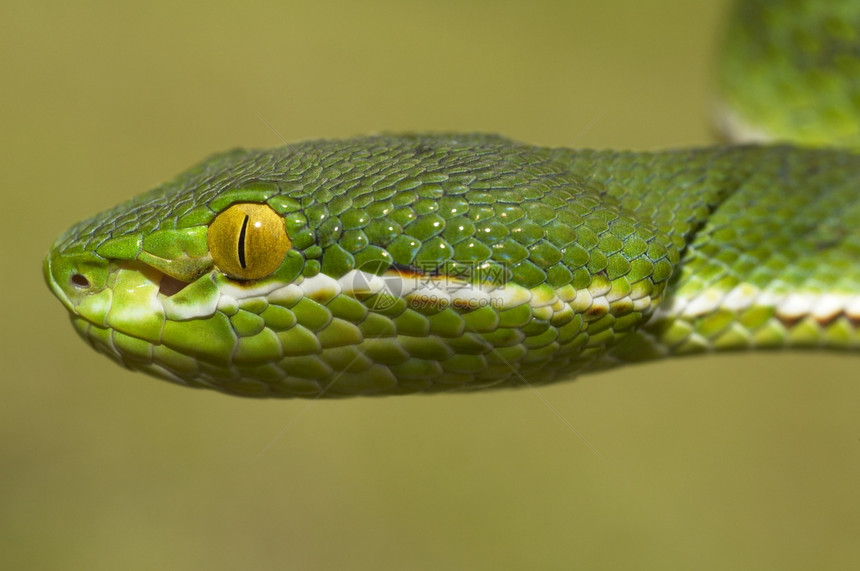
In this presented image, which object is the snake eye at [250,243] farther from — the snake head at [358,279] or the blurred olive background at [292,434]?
the blurred olive background at [292,434]

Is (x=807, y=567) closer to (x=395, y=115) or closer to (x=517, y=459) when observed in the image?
(x=517, y=459)

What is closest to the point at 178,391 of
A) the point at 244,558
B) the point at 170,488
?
the point at 170,488

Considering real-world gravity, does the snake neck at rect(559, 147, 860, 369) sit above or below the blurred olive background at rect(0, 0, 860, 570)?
above

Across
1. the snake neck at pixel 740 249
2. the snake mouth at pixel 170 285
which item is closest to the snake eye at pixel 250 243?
the snake mouth at pixel 170 285

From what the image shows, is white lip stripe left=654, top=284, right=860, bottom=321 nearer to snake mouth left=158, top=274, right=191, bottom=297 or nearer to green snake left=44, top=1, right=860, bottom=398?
green snake left=44, top=1, right=860, bottom=398

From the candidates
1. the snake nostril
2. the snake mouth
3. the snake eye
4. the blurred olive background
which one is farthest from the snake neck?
the blurred olive background

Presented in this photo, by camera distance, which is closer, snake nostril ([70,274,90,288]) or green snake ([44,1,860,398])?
green snake ([44,1,860,398])
